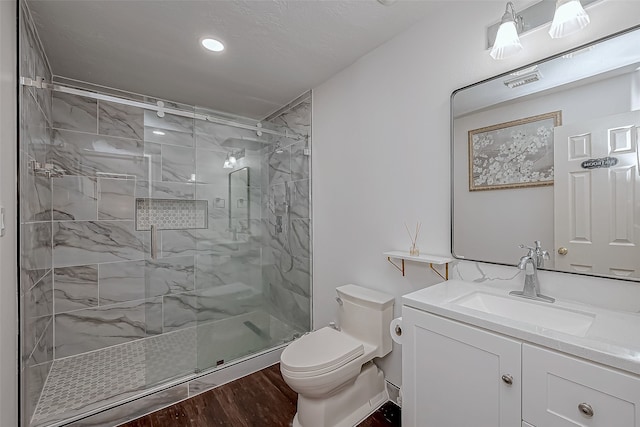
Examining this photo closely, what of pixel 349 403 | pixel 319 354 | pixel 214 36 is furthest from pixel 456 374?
pixel 214 36

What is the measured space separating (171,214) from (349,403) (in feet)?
7.65

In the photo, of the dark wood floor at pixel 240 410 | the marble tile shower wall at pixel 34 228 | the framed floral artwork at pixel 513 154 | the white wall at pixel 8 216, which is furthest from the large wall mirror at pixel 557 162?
the marble tile shower wall at pixel 34 228

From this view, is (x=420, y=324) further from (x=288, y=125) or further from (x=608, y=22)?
(x=288, y=125)

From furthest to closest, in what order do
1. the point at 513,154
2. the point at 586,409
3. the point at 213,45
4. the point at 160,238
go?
the point at 160,238
the point at 213,45
the point at 513,154
the point at 586,409

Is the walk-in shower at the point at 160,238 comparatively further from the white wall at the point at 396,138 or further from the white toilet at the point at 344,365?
the white toilet at the point at 344,365

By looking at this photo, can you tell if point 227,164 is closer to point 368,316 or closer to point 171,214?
point 171,214

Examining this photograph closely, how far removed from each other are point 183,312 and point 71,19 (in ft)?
8.11

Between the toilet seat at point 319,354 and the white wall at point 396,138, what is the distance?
1.24ft

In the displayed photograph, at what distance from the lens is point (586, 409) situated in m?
0.78

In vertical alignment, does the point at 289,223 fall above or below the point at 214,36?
below

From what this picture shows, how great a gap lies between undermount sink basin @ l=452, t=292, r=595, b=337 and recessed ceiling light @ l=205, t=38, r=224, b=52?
2.09 metres

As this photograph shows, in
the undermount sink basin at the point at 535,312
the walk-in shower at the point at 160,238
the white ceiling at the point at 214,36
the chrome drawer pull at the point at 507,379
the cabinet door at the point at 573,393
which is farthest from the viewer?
the walk-in shower at the point at 160,238

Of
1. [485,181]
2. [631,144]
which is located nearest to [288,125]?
[485,181]

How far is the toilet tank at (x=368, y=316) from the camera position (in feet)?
5.74
